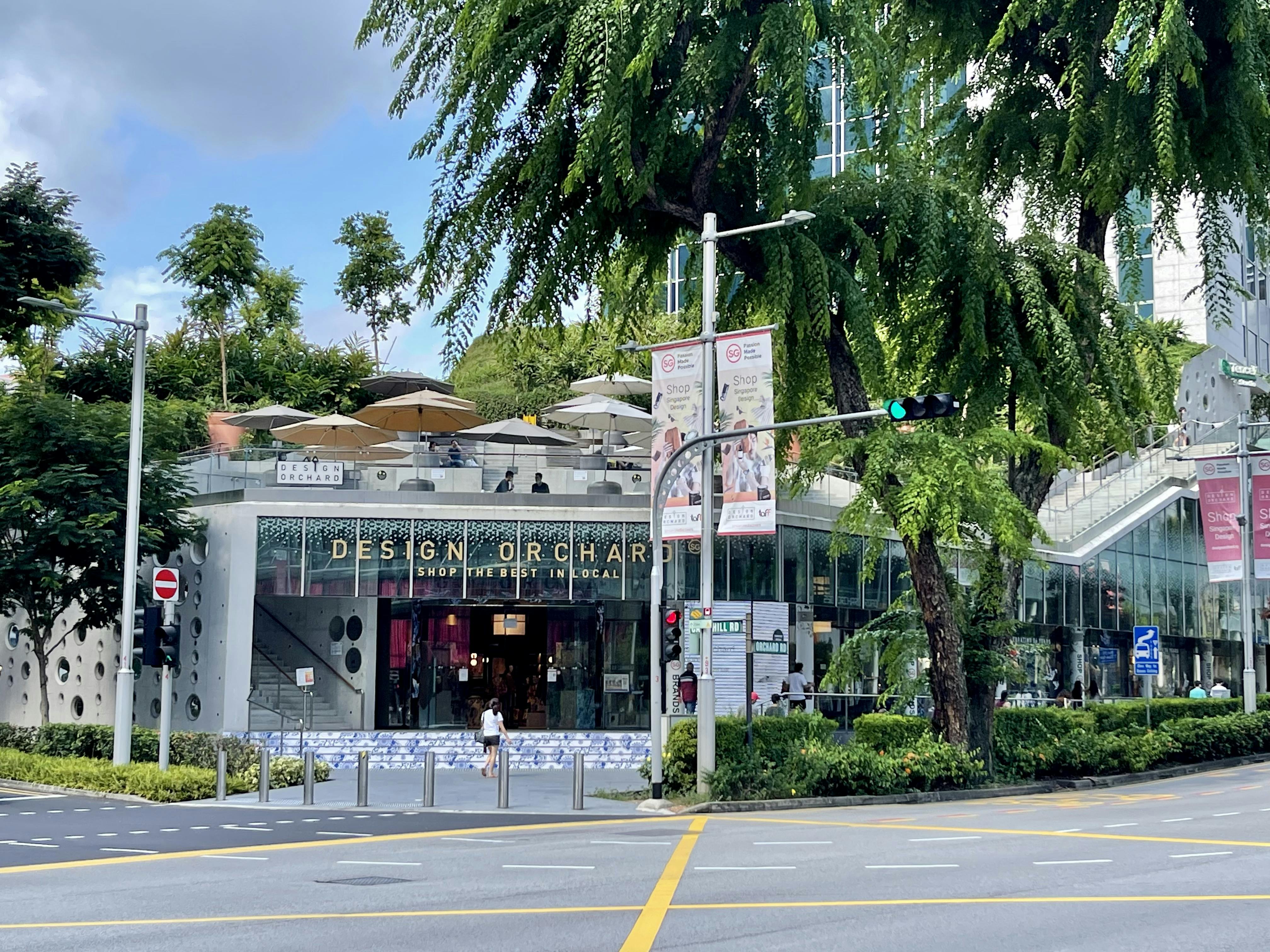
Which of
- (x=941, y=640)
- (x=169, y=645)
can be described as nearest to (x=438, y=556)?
(x=169, y=645)

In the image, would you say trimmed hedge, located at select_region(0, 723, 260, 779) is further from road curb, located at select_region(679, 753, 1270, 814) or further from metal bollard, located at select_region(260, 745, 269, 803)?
road curb, located at select_region(679, 753, 1270, 814)

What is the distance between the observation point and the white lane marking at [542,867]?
16.0m

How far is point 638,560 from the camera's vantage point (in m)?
37.7

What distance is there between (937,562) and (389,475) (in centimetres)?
1554

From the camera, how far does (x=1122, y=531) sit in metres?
50.7

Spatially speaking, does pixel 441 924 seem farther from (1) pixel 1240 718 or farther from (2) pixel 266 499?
(1) pixel 1240 718

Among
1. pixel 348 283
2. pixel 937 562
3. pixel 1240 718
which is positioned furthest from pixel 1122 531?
pixel 348 283

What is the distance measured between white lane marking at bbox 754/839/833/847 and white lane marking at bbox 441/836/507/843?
11.1ft

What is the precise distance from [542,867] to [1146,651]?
74.0 ft

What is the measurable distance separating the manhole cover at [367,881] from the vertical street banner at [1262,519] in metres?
28.7

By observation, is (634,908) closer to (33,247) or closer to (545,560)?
(545,560)

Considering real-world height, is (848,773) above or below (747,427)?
below

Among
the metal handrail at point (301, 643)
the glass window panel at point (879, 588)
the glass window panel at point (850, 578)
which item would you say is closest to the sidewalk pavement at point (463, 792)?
the metal handrail at point (301, 643)

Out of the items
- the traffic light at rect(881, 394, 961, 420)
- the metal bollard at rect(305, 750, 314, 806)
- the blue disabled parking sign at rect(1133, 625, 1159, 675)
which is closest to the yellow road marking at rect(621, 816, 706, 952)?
the traffic light at rect(881, 394, 961, 420)
